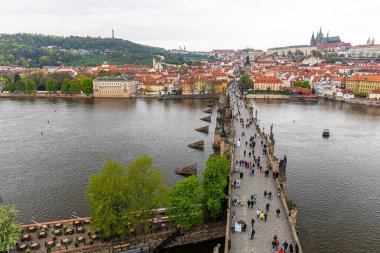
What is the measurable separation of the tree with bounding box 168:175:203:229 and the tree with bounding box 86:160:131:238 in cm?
390

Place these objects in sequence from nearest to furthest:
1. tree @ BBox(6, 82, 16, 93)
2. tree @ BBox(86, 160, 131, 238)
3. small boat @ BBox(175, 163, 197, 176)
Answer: tree @ BBox(86, 160, 131, 238) < small boat @ BBox(175, 163, 197, 176) < tree @ BBox(6, 82, 16, 93)

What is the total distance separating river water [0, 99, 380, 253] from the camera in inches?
1138

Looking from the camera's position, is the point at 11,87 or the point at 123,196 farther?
the point at 11,87

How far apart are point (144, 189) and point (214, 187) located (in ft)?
19.9

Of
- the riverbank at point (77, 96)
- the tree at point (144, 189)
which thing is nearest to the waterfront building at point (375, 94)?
the riverbank at point (77, 96)

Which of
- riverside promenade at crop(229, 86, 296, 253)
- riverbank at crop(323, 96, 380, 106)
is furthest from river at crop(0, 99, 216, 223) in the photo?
riverbank at crop(323, 96, 380, 106)

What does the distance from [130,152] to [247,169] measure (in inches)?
859

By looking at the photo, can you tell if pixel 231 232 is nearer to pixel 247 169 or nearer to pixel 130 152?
pixel 247 169

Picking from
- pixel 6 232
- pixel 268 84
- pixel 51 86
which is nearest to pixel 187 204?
pixel 6 232

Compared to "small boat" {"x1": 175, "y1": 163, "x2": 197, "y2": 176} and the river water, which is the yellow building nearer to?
the river water

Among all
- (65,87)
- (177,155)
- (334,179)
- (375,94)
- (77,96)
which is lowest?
(334,179)

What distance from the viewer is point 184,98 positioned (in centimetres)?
11188

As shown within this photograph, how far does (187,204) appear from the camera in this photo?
23.2 metres

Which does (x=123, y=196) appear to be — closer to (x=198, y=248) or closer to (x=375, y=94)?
(x=198, y=248)
